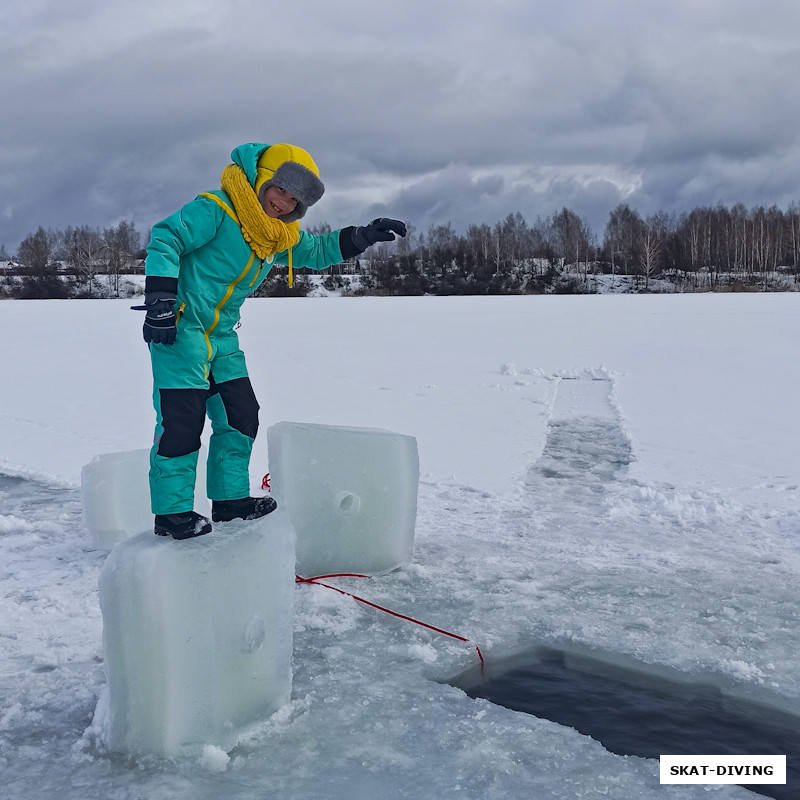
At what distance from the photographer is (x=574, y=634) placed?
9.30 ft

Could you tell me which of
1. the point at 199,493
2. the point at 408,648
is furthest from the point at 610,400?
the point at 408,648

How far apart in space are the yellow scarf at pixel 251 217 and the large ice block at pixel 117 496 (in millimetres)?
1428

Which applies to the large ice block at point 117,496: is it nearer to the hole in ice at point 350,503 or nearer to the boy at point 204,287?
the hole in ice at point 350,503

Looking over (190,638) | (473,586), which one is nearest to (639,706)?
(473,586)

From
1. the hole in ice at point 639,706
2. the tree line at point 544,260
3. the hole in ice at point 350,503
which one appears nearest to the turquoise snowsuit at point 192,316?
the hole in ice at point 350,503

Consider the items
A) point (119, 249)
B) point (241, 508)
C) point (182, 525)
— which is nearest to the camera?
point (182, 525)

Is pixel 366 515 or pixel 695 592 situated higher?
pixel 366 515

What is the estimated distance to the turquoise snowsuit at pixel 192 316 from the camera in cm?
248

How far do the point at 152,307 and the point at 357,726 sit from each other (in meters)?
1.36

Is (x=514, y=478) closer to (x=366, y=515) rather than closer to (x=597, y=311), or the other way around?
(x=366, y=515)

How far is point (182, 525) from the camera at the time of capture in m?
2.39

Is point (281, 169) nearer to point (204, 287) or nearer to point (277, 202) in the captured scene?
point (277, 202)

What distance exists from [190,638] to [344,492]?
1.36 metres

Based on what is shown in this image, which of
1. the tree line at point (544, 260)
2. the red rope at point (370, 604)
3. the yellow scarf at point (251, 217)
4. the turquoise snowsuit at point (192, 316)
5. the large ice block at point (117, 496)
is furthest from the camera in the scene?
the tree line at point (544, 260)
